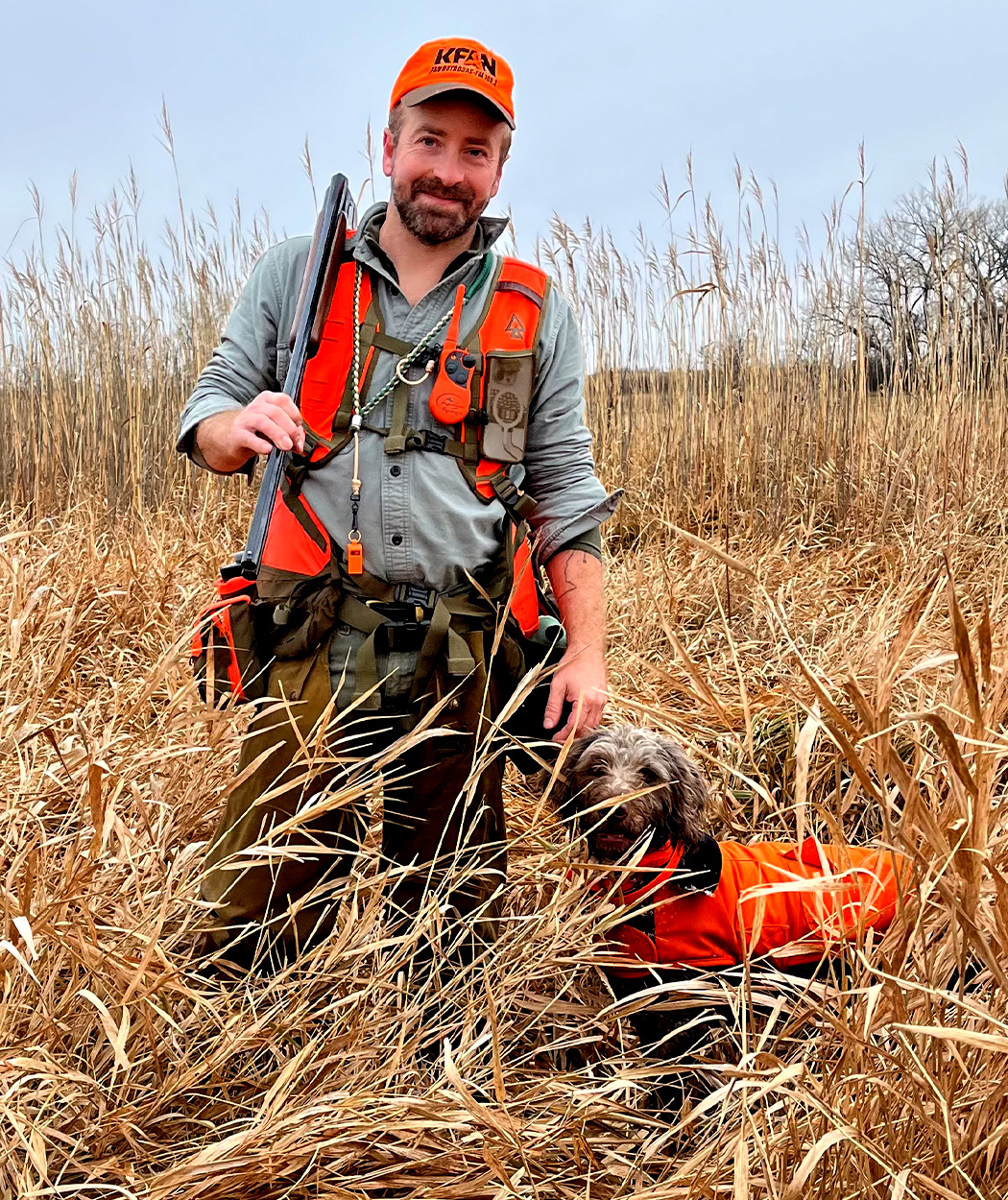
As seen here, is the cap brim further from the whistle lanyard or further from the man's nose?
the whistle lanyard

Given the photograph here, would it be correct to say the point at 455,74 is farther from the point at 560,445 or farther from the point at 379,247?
the point at 560,445

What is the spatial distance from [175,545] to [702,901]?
3.69 metres

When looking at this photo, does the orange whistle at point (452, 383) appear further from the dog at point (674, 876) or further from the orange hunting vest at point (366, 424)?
the dog at point (674, 876)

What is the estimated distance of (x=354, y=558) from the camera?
2391 millimetres

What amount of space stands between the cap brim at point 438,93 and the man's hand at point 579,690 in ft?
4.48

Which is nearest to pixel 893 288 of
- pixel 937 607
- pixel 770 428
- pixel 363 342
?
pixel 770 428

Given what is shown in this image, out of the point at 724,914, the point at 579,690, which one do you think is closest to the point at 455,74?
the point at 579,690

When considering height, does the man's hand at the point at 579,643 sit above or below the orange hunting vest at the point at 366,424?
below

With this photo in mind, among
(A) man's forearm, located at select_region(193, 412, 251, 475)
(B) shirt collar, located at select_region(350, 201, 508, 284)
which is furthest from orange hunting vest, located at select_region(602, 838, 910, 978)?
(B) shirt collar, located at select_region(350, 201, 508, 284)

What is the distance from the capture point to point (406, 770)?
253 cm

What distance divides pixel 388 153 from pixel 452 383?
0.70 metres

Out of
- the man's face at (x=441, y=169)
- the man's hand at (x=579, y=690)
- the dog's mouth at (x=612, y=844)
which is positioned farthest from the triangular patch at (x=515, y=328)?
the dog's mouth at (x=612, y=844)

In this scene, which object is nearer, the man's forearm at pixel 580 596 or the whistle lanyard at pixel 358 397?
the whistle lanyard at pixel 358 397

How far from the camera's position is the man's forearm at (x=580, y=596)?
2604 millimetres
